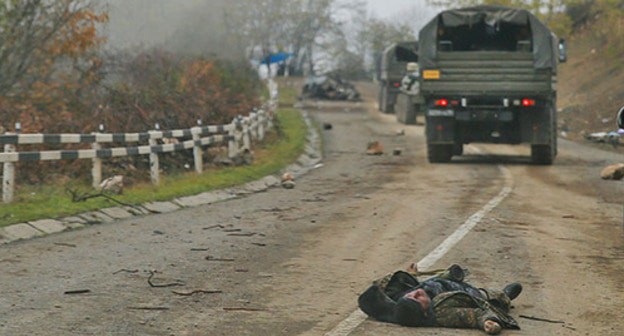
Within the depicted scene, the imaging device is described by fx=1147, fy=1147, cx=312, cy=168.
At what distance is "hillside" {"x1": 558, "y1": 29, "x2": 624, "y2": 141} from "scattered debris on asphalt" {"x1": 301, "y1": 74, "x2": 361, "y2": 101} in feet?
40.2

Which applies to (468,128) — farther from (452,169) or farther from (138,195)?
(138,195)

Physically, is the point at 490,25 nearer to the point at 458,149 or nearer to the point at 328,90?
the point at 458,149

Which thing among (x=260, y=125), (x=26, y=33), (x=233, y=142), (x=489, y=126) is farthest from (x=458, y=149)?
(x=26, y=33)

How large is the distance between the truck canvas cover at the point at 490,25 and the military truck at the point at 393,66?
21.4 meters

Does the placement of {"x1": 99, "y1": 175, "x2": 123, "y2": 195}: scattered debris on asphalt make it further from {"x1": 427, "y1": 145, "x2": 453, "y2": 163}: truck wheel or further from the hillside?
the hillside

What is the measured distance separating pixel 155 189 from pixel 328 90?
4968 centimetres

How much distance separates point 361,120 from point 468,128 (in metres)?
21.7

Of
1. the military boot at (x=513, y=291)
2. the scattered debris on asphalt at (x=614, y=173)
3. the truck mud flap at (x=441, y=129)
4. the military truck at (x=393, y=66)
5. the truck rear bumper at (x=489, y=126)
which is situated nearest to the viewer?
the military boot at (x=513, y=291)

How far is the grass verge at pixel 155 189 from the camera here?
14.1 m

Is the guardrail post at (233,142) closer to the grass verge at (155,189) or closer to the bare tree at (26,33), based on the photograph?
the grass verge at (155,189)

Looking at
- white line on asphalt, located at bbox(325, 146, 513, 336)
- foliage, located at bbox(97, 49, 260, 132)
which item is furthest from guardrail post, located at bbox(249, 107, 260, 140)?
white line on asphalt, located at bbox(325, 146, 513, 336)

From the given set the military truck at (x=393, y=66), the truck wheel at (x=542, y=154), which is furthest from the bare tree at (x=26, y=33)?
the military truck at (x=393, y=66)

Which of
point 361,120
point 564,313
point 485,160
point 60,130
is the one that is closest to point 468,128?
point 485,160

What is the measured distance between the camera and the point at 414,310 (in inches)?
306
